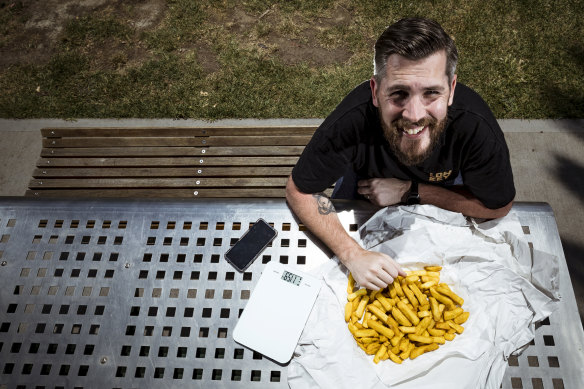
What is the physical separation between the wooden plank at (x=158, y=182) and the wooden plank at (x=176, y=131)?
41cm

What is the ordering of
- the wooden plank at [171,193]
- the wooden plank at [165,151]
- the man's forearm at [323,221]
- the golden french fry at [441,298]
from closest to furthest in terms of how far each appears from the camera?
the golden french fry at [441,298] < the man's forearm at [323,221] < the wooden plank at [171,193] < the wooden plank at [165,151]

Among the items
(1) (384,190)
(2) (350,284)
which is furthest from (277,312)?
(1) (384,190)

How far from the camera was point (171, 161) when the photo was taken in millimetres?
3145

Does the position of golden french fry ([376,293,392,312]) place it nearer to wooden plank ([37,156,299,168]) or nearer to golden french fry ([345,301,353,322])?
golden french fry ([345,301,353,322])

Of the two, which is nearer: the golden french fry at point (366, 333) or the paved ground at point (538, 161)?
the golden french fry at point (366, 333)

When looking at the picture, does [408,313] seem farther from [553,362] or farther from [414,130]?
[414,130]

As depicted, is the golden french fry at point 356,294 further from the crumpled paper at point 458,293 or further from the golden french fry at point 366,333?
the golden french fry at point 366,333

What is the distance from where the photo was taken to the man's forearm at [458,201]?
2.05m

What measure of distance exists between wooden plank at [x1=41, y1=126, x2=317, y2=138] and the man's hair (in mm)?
1281

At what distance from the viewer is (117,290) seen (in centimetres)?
195

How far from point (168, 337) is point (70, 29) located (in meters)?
5.06

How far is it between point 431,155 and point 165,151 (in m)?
2.10

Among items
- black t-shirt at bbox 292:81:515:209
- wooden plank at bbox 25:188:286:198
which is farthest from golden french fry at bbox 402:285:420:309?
wooden plank at bbox 25:188:286:198

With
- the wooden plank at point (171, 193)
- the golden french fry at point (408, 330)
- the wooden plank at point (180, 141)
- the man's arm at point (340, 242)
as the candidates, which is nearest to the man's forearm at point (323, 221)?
the man's arm at point (340, 242)
